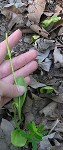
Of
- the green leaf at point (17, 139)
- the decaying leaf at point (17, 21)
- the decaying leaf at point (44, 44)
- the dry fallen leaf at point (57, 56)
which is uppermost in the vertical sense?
the decaying leaf at point (17, 21)

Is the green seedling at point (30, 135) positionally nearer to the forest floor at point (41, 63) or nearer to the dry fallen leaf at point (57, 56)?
the forest floor at point (41, 63)

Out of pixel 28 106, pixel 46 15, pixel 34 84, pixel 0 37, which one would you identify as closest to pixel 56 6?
pixel 46 15

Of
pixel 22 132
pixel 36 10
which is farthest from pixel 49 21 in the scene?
pixel 22 132

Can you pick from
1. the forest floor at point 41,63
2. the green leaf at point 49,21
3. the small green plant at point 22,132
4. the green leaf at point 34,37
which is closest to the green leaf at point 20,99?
the small green plant at point 22,132

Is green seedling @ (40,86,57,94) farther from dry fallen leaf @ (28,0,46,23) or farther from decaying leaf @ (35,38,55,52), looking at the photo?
dry fallen leaf @ (28,0,46,23)

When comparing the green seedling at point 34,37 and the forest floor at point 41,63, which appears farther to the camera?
the green seedling at point 34,37

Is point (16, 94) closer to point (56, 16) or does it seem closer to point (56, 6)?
point (56, 16)

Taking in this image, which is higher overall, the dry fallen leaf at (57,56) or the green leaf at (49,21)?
the green leaf at (49,21)
